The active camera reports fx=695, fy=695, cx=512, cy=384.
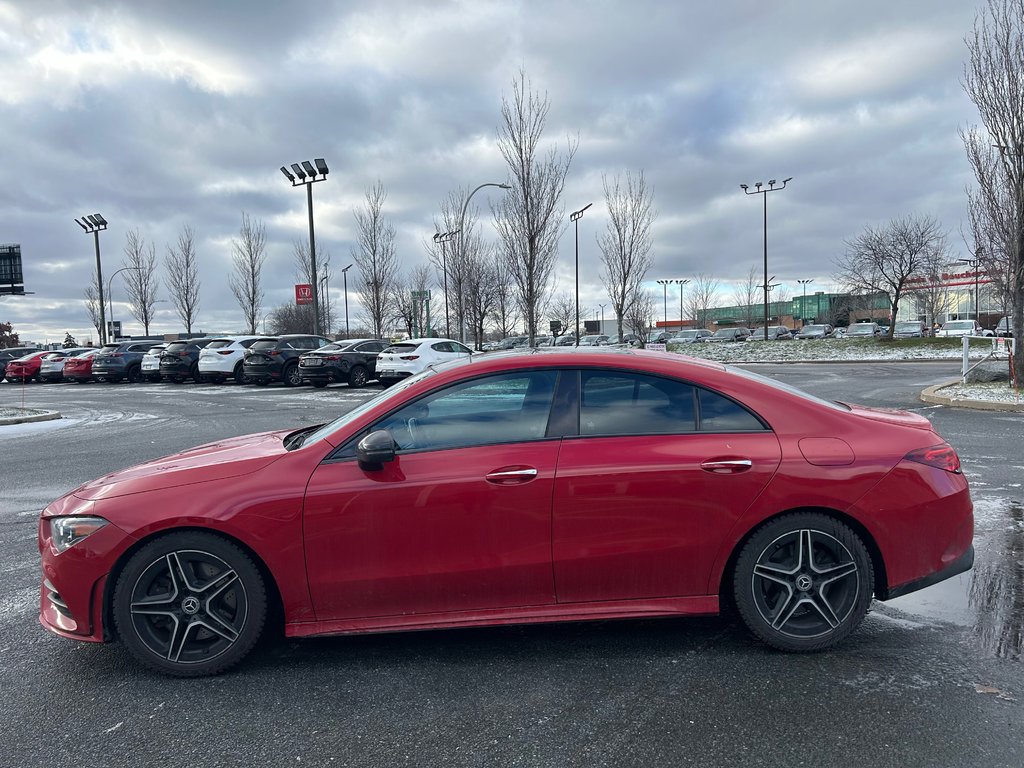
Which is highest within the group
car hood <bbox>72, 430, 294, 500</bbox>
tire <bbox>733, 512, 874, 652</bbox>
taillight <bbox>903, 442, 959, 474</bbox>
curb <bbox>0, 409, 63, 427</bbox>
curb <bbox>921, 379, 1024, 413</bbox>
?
car hood <bbox>72, 430, 294, 500</bbox>

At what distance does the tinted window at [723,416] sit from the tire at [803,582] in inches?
18.9

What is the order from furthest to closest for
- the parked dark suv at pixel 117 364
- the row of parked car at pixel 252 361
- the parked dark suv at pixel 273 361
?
1. the parked dark suv at pixel 117 364
2. the parked dark suv at pixel 273 361
3. the row of parked car at pixel 252 361

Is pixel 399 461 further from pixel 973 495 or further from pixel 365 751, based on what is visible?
pixel 973 495

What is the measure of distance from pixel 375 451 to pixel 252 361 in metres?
21.6

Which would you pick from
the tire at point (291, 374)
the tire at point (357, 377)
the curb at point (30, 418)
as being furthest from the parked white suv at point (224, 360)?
the curb at point (30, 418)

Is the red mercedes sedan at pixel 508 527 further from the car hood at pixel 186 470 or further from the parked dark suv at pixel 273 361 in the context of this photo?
the parked dark suv at pixel 273 361

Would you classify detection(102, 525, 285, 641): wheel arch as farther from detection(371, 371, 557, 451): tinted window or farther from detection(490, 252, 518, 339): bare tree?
detection(490, 252, 518, 339): bare tree

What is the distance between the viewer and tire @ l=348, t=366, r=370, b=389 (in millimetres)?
21969

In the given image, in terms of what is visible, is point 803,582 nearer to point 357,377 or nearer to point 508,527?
point 508,527

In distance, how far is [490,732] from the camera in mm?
2795

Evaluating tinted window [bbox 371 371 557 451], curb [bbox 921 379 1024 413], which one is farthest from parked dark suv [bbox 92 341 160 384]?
tinted window [bbox 371 371 557 451]

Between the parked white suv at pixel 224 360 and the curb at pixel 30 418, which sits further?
the parked white suv at pixel 224 360

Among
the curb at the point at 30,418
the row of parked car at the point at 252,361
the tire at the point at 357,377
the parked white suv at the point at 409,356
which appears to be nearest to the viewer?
the curb at the point at 30,418

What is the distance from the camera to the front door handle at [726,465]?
3340 mm
